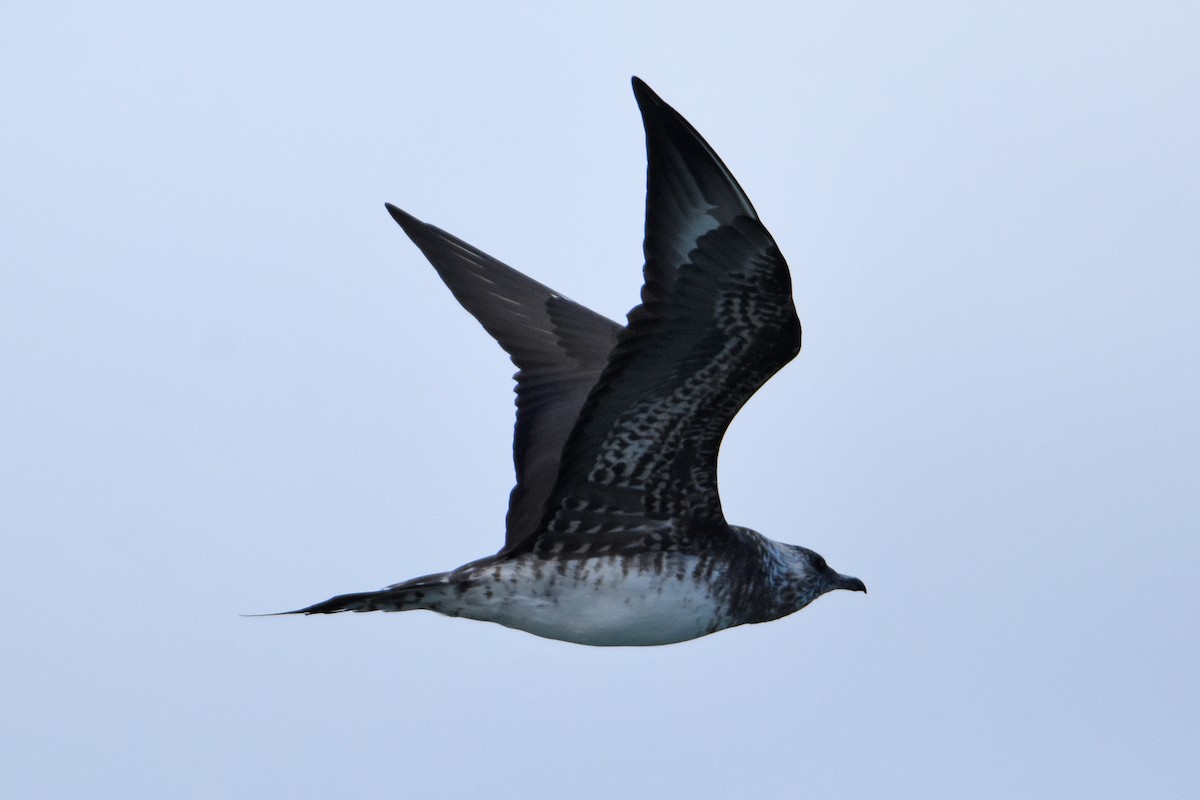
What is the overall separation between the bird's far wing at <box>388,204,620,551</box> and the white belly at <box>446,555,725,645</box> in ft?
3.05

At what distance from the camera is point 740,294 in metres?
7.40

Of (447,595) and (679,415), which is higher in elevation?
(679,415)

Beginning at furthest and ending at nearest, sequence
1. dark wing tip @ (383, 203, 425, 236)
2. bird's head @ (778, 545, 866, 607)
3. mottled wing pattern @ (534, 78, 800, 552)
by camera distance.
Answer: dark wing tip @ (383, 203, 425, 236) < bird's head @ (778, 545, 866, 607) < mottled wing pattern @ (534, 78, 800, 552)

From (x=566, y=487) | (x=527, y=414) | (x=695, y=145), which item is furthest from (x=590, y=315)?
(x=695, y=145)

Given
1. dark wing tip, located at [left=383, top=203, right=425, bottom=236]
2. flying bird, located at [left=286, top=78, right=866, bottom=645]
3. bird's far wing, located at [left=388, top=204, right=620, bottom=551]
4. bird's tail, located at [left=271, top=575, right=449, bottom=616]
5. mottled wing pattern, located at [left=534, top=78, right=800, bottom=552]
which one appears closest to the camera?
mottled wing pattern, located at [left=534, top=78, right=800, bottom=552]

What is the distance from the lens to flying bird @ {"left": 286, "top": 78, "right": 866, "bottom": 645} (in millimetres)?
7230

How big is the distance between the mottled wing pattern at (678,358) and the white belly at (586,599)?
0.17 m

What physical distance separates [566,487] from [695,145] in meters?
2.30

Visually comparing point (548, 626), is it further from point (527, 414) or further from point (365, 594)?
point (527, 414)

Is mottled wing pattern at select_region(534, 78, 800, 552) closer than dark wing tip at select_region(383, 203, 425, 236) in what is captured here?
Yes

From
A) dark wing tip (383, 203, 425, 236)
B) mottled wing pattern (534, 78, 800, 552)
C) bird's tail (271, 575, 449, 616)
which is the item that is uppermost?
dark wing tip (383, 203, 425, 236)

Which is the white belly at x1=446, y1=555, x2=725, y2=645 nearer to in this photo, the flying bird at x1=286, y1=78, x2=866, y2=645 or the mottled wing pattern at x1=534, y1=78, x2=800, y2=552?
the flying bird at x1=286, y1=78, x2=866, y2=645

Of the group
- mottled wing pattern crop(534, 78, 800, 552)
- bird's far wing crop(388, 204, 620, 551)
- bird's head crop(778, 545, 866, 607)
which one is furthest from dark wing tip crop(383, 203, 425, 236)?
bird's head crop(778, 545, 866, 607)

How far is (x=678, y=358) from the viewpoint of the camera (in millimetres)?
7699
